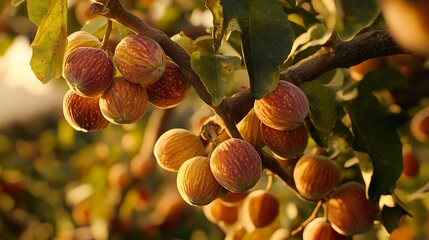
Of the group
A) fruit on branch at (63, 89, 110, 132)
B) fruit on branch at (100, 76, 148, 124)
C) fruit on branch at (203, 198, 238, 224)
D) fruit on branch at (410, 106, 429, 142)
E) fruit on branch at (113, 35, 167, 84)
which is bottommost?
fruit on branch at (410, 106, 429, 142)

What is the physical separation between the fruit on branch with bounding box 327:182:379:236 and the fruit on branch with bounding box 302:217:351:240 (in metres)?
0.01

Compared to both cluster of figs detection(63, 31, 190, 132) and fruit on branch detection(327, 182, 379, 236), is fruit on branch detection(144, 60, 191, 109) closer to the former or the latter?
cluster of figs detection(63, 31, 190, 132)

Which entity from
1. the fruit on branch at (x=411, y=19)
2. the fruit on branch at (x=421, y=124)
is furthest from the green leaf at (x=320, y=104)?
the fruit on branch at (x=421, y=124)

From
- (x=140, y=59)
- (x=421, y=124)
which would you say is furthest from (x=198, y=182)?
(x=421, y=124)

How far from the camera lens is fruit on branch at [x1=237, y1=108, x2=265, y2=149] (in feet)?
3.04

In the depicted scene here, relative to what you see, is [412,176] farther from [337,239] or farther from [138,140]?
[138,140]

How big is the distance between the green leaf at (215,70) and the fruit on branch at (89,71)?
106 mm

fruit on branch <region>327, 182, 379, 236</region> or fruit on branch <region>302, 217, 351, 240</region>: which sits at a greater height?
fruit on branch <region>327, 182, 379, 236</region>

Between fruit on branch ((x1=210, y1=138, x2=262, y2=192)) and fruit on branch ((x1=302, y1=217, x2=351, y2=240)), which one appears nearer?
fruit on branch ((x1=210, y1=138, x2=262, y2=192))

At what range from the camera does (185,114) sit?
5.39 m

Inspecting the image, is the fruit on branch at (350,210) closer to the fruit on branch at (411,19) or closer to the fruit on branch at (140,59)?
the fruit on branch at (140,59)

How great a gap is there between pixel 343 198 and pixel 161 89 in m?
0.35

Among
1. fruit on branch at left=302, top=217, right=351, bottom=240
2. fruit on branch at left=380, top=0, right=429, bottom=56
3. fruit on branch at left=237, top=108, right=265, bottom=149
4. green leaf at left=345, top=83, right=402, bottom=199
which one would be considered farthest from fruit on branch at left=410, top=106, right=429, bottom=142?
fruit on branch at left=380, top=0, right=429, bottom=56

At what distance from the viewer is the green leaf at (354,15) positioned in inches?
31.6
